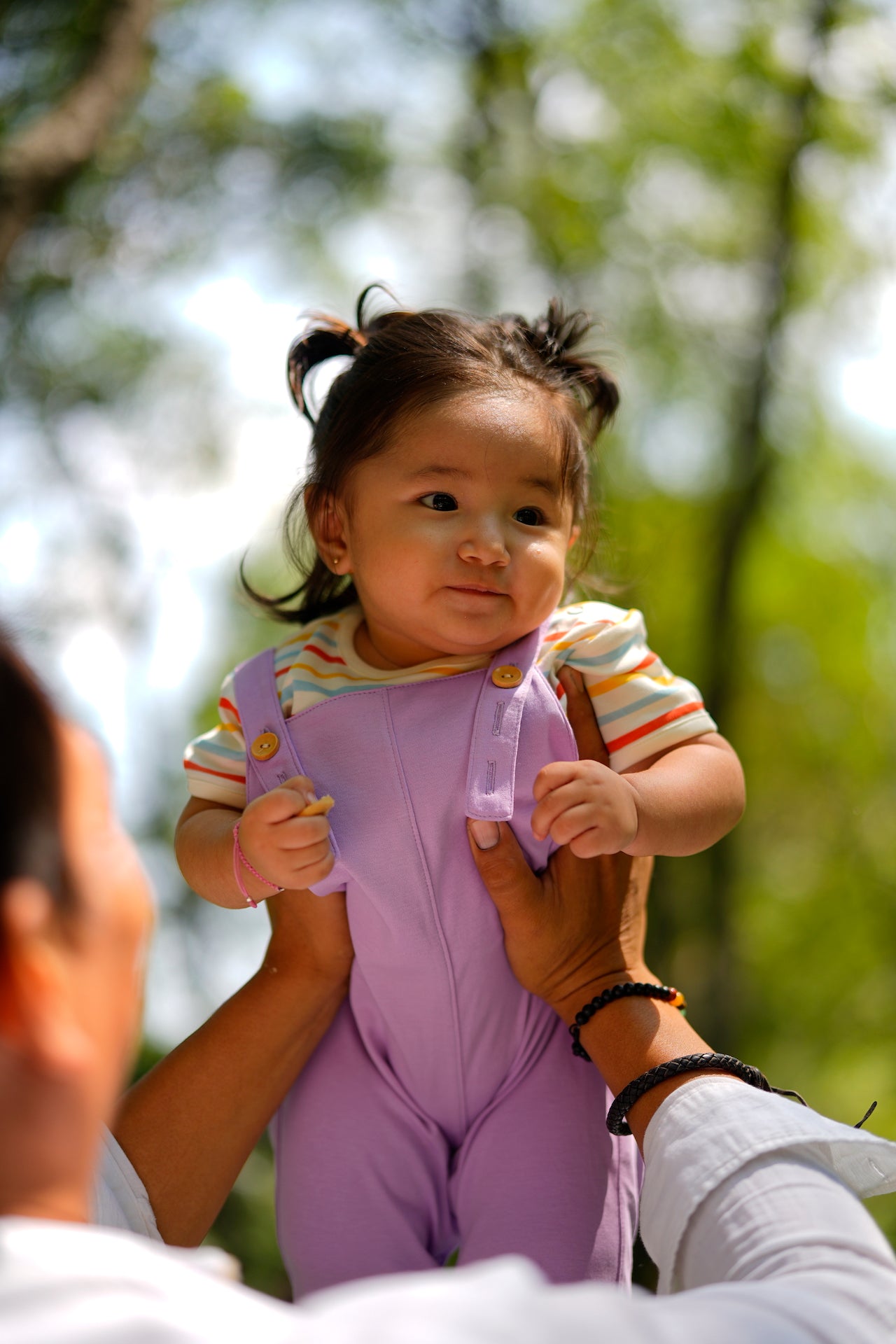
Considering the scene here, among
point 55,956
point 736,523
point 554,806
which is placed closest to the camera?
point 55,956

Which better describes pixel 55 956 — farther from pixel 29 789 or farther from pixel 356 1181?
pixel 356 1181

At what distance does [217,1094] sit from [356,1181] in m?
0.24

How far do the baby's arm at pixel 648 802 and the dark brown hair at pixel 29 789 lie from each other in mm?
710

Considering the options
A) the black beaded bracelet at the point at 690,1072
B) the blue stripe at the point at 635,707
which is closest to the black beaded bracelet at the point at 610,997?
the black beaded bracelet at the point at 690,1072

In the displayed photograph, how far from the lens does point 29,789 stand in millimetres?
944

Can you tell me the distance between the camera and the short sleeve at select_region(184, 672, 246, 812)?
1.88 m

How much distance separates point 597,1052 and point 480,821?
361 millimetres

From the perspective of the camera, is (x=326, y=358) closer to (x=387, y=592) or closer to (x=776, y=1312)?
(x=387, y=592)

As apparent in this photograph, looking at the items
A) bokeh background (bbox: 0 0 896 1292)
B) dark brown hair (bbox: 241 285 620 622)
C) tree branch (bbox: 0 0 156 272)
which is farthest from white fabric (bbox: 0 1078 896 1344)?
bokeh background (bbox: 0 0 896 1292)

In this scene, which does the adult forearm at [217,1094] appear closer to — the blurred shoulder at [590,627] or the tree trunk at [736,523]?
the blurred shoulder at [590,627]

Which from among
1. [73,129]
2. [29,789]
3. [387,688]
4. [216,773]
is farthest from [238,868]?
[73,129]

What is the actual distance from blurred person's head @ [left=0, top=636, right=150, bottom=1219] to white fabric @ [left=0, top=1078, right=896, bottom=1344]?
0.05m


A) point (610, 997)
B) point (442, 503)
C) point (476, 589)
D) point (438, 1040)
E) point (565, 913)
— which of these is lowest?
point (438, 1040)

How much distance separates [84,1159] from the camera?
0.97 m
